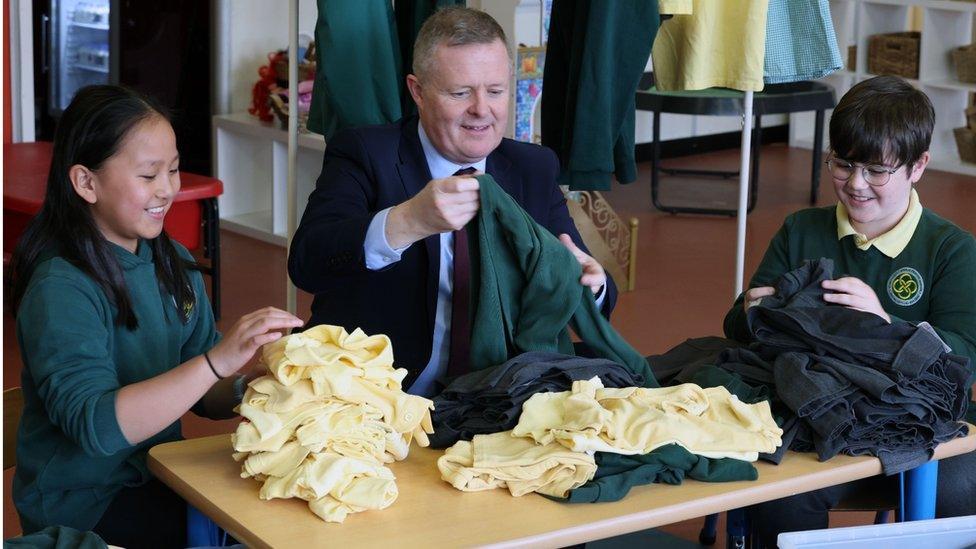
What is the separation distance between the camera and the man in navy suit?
2.45 metres

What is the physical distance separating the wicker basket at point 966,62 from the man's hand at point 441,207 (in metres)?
6.85

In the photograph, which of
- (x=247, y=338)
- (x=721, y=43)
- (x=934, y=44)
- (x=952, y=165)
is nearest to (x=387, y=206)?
(x=247, y=338)

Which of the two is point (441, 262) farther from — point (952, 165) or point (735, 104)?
point (952, 165)

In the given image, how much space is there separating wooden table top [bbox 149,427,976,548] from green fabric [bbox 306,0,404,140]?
5.26 ft

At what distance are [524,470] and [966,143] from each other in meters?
7.11

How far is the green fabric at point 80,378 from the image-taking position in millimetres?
1976

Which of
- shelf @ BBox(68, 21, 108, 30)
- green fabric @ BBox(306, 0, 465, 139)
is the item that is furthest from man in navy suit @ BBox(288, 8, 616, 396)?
shelf @ BBox(68, 21, 108, 30)

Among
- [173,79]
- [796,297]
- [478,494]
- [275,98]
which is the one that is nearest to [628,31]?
[796,297]

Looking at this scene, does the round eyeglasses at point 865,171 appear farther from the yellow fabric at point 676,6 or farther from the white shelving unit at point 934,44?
the white shelving unit at point 934,44

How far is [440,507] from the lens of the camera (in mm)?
1855

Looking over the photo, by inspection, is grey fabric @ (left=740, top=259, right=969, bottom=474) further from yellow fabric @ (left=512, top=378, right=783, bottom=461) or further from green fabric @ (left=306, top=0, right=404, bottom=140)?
green fabric @ (left=306, top=0, right=404, bottom=140)

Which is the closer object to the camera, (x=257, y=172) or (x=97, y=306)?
(x=97, y=306)

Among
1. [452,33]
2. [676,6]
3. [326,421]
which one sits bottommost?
[326,421]

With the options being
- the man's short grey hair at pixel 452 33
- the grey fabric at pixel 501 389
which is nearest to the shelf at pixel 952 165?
the man's short grey hair at pixel 452 33
